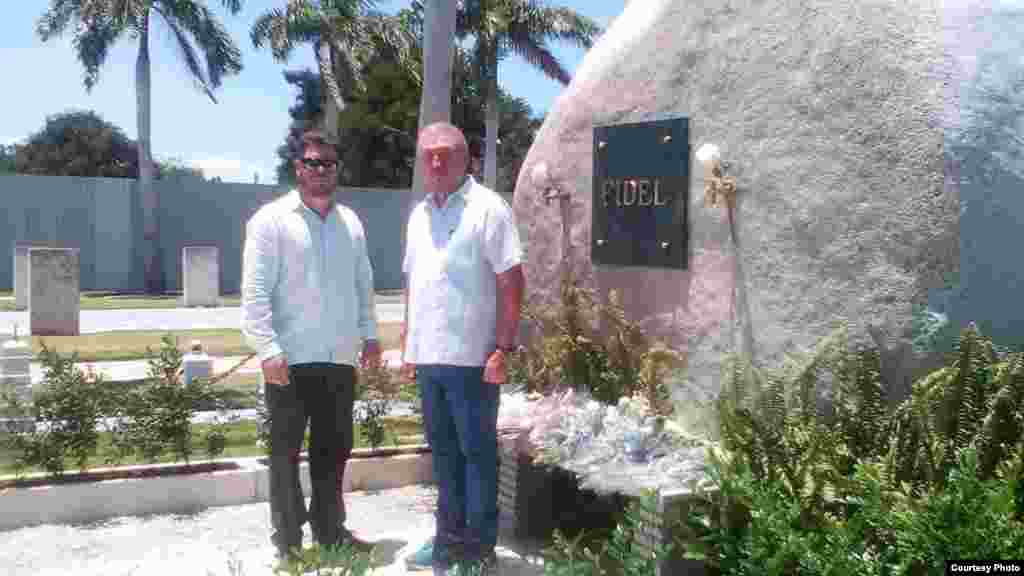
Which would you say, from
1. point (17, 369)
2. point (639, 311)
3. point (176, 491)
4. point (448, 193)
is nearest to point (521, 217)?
point (639, 311)

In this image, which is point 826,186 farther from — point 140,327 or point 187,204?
point 187,204

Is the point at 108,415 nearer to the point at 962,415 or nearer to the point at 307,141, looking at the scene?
the point at 307,141

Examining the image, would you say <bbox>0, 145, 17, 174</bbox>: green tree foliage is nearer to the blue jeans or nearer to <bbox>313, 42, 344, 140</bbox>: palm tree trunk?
<bbox>313, 42, 344, 140</bbox>: palm tree trunk

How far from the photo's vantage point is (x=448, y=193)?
416 centimetres

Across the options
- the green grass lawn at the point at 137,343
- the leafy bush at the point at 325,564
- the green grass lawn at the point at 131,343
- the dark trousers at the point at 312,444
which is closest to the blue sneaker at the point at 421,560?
the dark trousers at the point at 312,444

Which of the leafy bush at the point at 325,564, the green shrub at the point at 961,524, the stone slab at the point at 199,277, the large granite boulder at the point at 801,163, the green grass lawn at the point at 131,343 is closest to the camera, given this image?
the leafy bush at the point at 325,564

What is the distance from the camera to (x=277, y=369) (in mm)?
4117

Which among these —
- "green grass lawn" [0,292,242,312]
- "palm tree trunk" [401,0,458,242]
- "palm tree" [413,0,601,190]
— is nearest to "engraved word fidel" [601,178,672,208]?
"palm tree trunk" [401,0,458,242]

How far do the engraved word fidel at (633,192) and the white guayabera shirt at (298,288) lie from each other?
129 cm

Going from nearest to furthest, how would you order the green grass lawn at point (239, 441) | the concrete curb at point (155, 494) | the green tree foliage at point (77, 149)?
the concrete curb at point (155, 494) → the green grass lawn at point (239, 441) → the green tree foliage at point (77, 149)

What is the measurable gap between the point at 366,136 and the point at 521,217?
31285 mm

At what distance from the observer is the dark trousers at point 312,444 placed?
4.30m

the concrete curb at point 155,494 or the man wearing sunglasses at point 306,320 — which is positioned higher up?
the man wearing sunglasses at point 306,320

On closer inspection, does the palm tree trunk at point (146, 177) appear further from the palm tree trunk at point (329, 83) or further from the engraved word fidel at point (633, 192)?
the engraved word fidel at point (633, 192)
